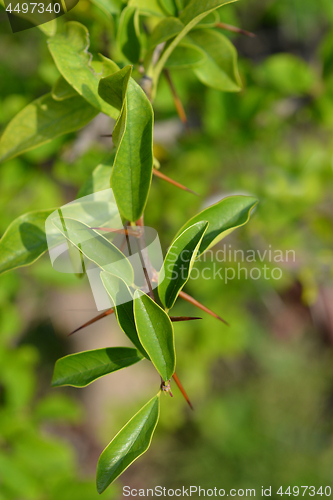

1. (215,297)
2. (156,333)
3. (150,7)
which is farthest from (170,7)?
(215,297)

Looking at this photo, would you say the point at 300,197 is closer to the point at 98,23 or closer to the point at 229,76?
the point at 229,76

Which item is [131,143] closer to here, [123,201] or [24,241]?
[123,201]

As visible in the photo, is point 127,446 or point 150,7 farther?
point 150,7

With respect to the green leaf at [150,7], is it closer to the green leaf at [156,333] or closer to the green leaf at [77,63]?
the green leaf at [77,63]

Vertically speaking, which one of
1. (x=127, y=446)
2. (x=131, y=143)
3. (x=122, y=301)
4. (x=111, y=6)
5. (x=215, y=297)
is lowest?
(x=215, y=297)

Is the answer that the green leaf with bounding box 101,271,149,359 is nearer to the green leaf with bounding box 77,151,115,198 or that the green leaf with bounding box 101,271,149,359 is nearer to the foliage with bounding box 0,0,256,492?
the foliage with bounding box 0,0,256,492

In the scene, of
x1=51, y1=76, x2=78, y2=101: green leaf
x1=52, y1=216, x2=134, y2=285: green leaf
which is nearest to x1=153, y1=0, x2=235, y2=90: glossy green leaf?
x1=51, y1=76, x2=78, y2=101: green leaf

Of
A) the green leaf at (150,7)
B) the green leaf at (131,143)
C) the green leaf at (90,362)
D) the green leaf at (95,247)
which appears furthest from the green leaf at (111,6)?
the green leaf at (90,362)
